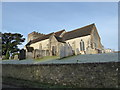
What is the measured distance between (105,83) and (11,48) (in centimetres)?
4351

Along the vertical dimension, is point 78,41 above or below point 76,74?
above

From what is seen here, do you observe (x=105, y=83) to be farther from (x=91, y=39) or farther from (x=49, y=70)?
(x=91, y=39)

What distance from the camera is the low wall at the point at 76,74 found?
809 centimetres

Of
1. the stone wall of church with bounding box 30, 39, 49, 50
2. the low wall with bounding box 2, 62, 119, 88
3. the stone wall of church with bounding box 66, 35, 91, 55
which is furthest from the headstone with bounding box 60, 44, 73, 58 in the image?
the stone wall of church with bounding box 30, 39, 49, 50

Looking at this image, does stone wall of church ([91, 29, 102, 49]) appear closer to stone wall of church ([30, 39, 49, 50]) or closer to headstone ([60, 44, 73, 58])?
stone wall of church ([30, 39, 49, 50])

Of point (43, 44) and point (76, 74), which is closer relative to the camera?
point (76, 74)

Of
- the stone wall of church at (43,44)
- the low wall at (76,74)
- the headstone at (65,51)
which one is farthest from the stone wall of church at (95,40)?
the low wall at (76,74)

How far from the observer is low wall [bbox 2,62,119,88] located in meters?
8.09

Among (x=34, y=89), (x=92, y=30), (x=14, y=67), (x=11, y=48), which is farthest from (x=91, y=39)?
(x=11, y=48)

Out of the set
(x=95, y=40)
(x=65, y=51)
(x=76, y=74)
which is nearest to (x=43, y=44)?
(x=95, y=40)

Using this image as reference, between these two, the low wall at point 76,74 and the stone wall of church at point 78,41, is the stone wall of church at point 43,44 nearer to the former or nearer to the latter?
the stone wall of church at point 78,41

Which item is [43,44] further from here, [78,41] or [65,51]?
[65,51]

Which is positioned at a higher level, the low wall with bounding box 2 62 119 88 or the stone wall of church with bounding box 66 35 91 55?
the stone wall of church with bounding box 66 35 91 55

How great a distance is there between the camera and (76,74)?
941 cm
